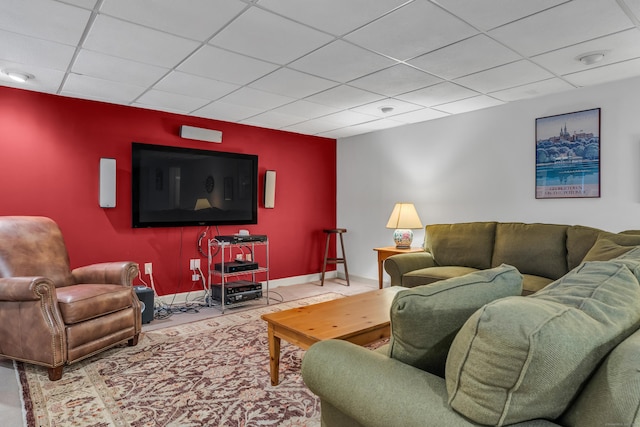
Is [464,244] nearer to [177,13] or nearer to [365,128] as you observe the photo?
[365,128]

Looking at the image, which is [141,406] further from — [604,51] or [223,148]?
[604,51]

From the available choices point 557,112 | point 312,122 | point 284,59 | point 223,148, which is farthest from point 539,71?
point 223,148

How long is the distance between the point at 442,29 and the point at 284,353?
2.47m

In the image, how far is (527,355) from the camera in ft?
2.47

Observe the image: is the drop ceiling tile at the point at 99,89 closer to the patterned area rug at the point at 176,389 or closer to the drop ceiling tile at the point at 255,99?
the drop ceiling tile at the point at 255,99

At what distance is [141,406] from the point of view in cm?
209

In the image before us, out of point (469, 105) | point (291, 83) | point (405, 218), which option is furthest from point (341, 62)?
point (405, 218)

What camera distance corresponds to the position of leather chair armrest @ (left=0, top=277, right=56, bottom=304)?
7.80 feet

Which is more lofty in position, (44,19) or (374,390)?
(44,19)

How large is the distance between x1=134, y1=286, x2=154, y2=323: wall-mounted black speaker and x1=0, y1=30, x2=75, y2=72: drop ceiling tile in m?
2.01

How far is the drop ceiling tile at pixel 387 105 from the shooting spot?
3.95 meters

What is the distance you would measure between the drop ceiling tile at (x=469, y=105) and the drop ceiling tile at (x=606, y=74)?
74cm

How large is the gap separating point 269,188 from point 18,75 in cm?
282

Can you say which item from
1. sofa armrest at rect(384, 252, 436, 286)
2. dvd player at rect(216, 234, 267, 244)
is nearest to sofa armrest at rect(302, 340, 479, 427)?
sofa armrest at rect(384, 252, 436, 286)
